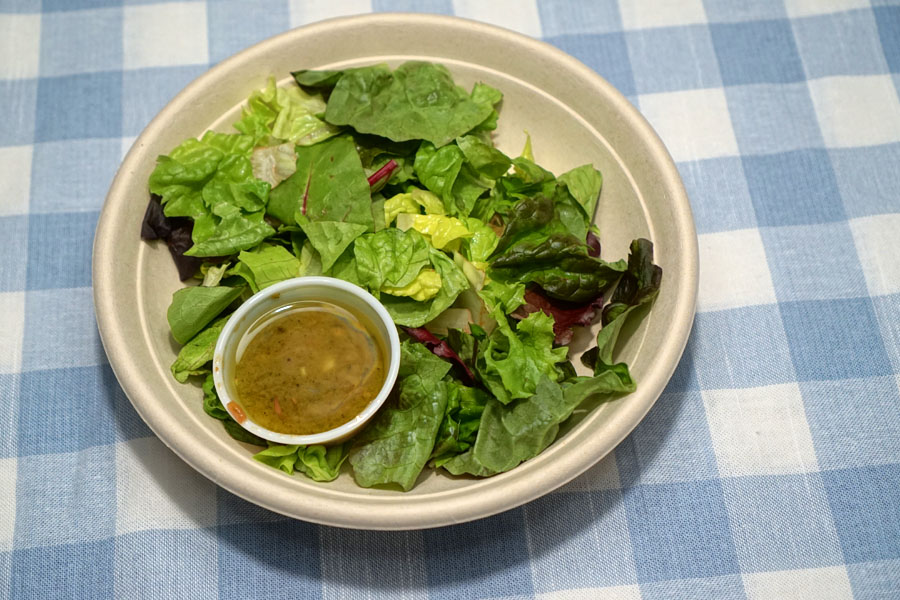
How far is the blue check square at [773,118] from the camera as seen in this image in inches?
93.7

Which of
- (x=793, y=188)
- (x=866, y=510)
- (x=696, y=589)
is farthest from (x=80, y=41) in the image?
(x=866, y=510)

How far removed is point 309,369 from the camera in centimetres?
179

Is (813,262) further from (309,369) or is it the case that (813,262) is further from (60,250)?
(60,250)

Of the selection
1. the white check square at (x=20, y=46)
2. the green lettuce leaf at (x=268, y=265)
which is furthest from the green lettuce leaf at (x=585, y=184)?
the white check square at (x=20, y=46)

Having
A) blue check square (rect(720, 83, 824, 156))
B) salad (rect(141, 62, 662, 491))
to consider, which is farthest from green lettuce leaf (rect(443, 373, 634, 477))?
blue check square (rect(720, 83, 824, 156))

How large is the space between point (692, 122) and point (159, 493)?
1934 mm

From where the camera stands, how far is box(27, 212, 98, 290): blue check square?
218 centimetres

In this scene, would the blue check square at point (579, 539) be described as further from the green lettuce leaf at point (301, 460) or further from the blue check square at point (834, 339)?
the blue check square at point (834, 339)

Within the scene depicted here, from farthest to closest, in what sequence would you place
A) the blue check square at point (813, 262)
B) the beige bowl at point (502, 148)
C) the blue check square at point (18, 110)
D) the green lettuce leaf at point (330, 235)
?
the blue check square at point (18, 110) < the blue check square at point (813, 262) < the green lettuce leaf at point (330, 235) < the beige bowl at point (502, 148)

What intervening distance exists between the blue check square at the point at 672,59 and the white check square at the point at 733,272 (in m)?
0.55

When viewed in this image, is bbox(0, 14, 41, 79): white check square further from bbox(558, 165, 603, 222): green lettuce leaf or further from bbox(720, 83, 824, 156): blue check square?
bbox(720, 83, 824, 156): blue check square

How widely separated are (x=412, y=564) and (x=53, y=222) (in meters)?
1.46

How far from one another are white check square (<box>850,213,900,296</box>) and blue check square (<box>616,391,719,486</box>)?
0.68m

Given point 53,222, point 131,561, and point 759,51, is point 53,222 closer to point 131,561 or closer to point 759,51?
point 131,561
